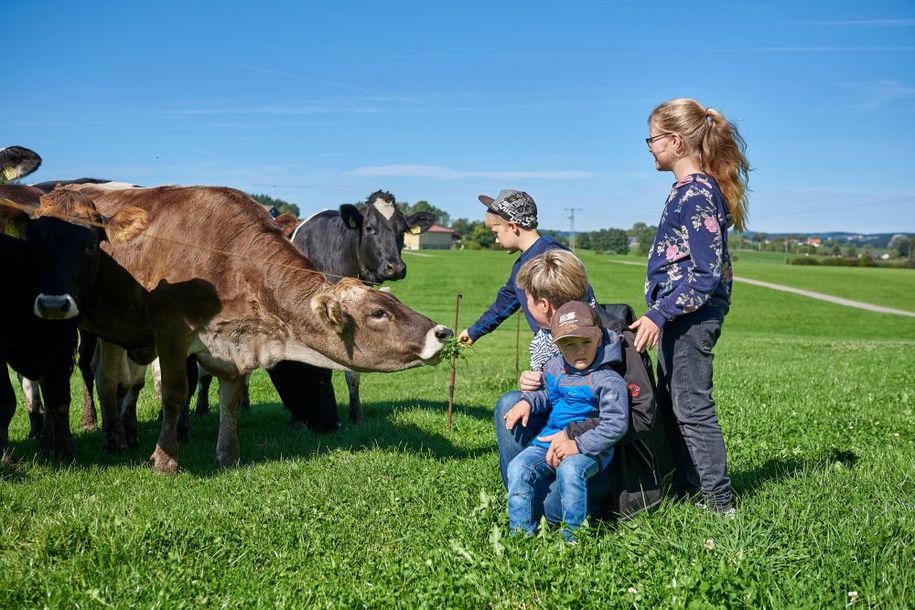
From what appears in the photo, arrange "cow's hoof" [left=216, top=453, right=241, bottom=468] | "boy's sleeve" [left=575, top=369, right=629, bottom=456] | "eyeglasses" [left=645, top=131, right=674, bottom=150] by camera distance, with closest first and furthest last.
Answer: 1. "boy's sleeve" [left=575, top=369, right=629, bottom=456]
2. "eyeglasses" [left=645, top=131, right=674, bottom=150]
3. "cow's hoof" [left=216, top=453, right=241, bottom=468]

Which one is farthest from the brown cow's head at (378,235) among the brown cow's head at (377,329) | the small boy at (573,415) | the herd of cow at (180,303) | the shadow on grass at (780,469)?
the small boy at (573,415)

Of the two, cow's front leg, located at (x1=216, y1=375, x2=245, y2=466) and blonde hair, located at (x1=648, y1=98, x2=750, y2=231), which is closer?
A: blonde hair, located at (x1=648, y1=98, x2=750, y2=231)

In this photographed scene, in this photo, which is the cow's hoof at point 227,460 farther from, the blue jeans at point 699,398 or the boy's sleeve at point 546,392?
the blue jeans at point 699,398

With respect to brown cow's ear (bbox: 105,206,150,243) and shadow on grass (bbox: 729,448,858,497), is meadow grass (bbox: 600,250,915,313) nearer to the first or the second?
shadow on grass (bbox: 729,448,858,497)

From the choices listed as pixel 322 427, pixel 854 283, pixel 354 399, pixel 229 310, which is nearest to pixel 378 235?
pixel 354 399

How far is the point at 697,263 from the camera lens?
4871 millimetres

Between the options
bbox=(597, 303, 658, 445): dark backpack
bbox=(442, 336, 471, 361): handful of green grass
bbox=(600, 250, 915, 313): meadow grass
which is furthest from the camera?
bbox=(600, 250, 915, 313): meadow grass

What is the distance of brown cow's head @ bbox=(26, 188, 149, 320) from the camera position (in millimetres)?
6414

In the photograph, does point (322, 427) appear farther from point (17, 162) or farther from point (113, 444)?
point (17, 162)

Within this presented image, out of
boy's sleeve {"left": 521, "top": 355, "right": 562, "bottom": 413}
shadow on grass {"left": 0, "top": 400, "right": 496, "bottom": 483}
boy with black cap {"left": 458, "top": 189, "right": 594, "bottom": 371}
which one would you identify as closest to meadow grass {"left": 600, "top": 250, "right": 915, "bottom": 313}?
shadow on grass {"left": 0, "top": 400, "right": 496, "bottom": 483}

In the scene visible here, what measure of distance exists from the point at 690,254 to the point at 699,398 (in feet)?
2.89

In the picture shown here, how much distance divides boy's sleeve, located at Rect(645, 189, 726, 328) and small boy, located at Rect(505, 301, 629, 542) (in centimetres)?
39

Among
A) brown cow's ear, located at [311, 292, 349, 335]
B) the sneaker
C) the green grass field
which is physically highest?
brown cow's ear, located at [311, 292, 349, 335]

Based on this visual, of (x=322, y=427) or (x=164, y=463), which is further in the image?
(x=322, y=427)
